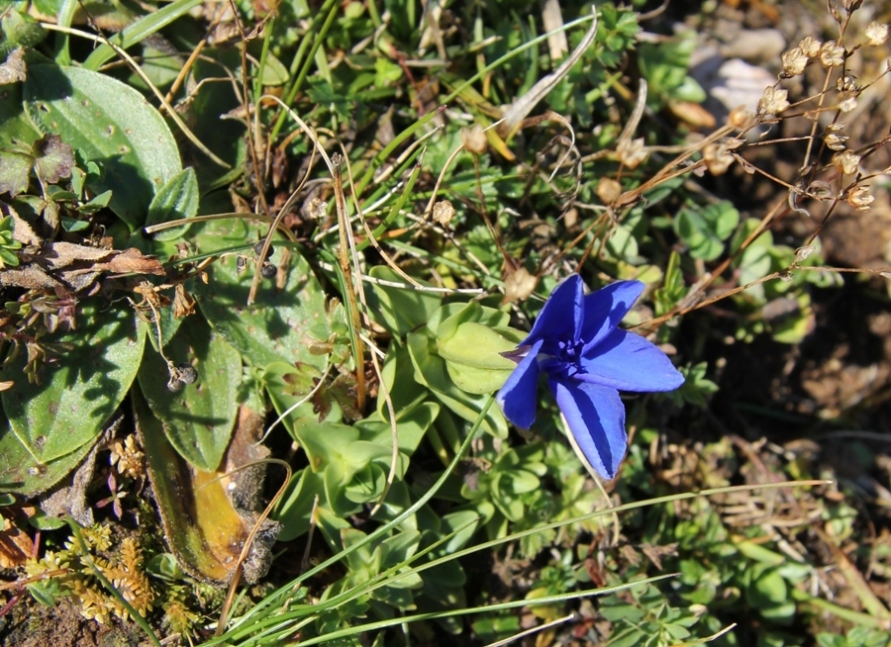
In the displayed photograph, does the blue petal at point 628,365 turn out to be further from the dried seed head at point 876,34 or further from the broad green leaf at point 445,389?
the dried seed head at point 876,34

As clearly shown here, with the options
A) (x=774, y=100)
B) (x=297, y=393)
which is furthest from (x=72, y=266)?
(x=774, y=100)

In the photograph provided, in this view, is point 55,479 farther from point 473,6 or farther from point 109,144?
point 473,6

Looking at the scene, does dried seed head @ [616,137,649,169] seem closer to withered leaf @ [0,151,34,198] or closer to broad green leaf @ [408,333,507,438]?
broad green leaf @ [408,333,507,438]

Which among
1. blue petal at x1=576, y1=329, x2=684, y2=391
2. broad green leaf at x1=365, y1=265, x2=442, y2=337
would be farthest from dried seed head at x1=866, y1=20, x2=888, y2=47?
broad green leaf at x1=365, y1=265, x2=442, y2=337

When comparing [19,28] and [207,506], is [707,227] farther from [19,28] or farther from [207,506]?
[19,28]

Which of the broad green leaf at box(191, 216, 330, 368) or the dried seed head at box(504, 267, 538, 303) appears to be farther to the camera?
the broad green leaf at box(191, 216, 330, 368)

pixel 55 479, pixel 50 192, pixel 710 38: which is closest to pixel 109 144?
pixel 50 192

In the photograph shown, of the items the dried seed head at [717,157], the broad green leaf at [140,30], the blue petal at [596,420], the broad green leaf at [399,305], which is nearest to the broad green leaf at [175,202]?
the broad green leaf at [140,30]
